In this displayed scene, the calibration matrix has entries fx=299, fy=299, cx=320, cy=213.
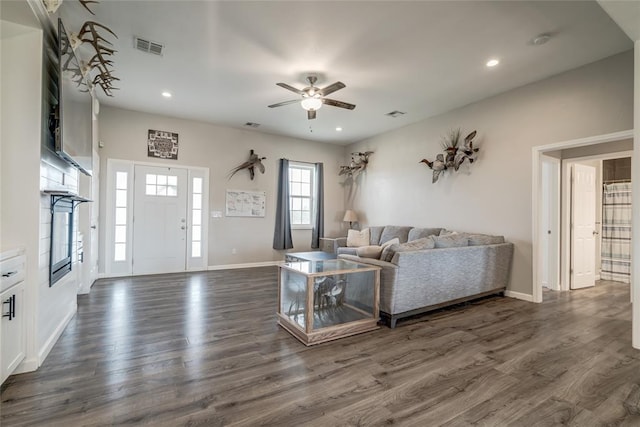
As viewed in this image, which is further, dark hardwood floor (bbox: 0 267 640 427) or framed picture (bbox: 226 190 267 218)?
framed picture (bbox: 226 190 267 218)

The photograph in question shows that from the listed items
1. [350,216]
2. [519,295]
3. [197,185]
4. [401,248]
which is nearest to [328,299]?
[401,248]

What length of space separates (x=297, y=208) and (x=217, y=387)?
5.50 metres

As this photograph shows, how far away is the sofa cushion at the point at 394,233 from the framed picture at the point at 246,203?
269cm

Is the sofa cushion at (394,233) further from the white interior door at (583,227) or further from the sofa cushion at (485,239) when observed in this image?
the white interior door at (583,227)

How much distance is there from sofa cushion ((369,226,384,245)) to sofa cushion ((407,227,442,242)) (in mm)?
768

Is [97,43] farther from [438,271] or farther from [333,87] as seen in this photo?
[438,271]

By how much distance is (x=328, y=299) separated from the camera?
126 inches

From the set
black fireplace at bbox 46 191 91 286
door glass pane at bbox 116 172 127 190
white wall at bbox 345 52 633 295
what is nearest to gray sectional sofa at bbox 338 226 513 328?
white wall at bbox 345 52 633 295

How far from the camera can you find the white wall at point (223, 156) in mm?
5316

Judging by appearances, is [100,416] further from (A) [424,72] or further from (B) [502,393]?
(A) [424,72]

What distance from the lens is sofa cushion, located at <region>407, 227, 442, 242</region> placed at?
205 inches

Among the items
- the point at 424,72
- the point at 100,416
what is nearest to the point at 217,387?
the point at 100,416

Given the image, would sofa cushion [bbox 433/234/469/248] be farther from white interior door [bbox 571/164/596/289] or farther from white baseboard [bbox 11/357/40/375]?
white baseboard [bbox 11/357/40/375]

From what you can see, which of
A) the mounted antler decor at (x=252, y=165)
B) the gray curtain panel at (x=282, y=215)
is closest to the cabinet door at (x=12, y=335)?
the mounted antler decor at (x=252, y=165)
